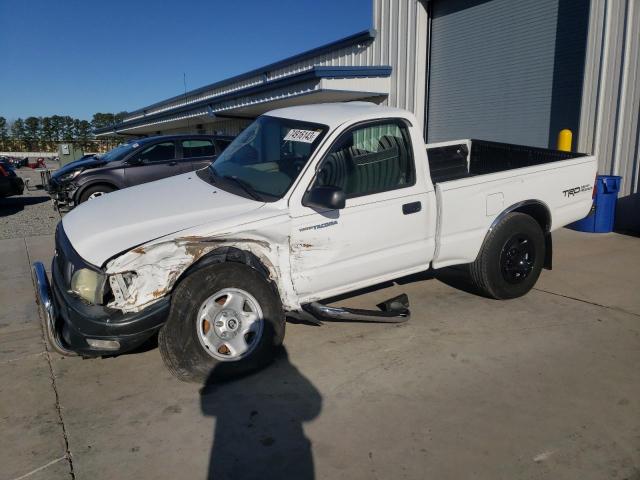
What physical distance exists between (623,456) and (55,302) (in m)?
3.69

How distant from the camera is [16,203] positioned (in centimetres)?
1498

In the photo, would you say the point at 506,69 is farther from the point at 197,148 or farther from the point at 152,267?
the point at 152,267

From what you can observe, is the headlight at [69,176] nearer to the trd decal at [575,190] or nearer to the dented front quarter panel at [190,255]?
the dented front quarter panel at [190,255]

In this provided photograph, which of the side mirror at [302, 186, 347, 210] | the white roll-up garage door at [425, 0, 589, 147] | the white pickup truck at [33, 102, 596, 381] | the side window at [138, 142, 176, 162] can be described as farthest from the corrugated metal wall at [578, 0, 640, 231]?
the side window at [138, 142, 176, 162]

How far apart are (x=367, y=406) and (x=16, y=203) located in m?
14.9

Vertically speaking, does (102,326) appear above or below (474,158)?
below

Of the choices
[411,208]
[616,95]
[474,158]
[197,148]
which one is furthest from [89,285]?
[616,95]

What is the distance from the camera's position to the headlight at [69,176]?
1032cm

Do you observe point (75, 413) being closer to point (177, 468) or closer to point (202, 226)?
point (177, 468)

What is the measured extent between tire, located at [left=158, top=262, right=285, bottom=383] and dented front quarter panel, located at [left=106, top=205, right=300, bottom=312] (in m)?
0.12

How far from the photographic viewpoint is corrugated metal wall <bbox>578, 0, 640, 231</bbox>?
8.20m

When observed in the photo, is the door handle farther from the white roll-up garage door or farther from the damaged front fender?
the white roll-up garage door

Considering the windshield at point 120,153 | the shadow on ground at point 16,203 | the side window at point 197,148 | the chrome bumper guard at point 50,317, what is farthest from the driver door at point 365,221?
the shadow on ground at point 16,203

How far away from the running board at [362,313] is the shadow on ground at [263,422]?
0.45 metres
